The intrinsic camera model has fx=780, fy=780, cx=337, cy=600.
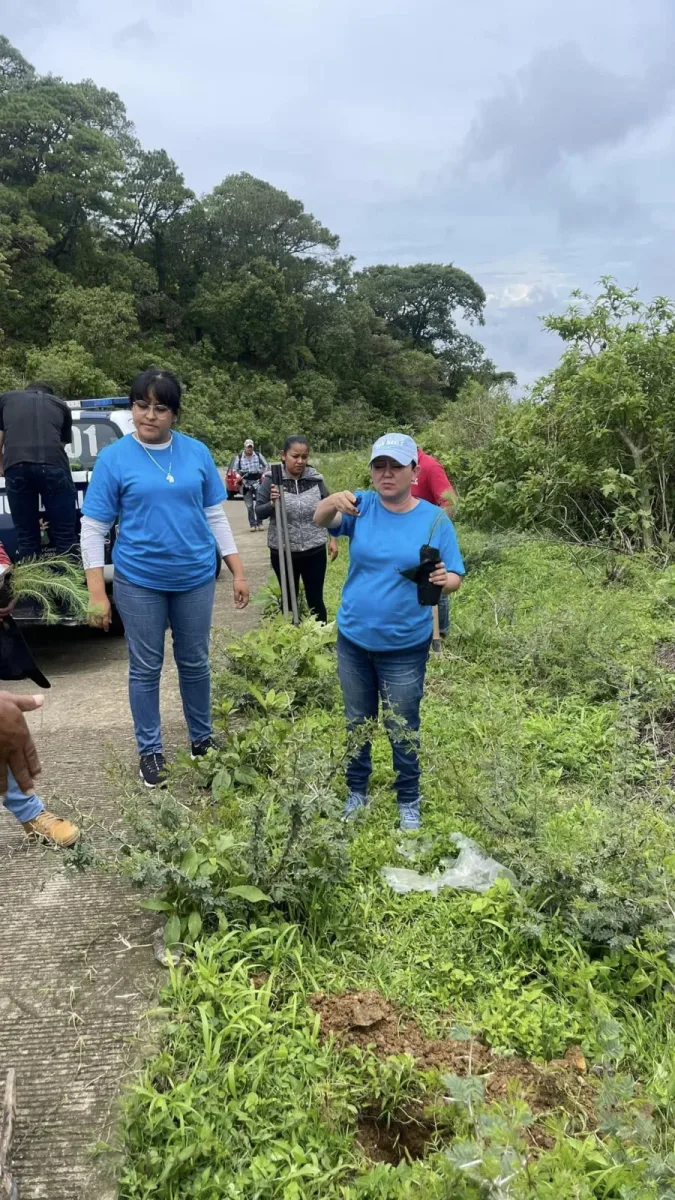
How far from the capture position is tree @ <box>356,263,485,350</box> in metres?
70.9

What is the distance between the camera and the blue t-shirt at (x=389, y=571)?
321 cm

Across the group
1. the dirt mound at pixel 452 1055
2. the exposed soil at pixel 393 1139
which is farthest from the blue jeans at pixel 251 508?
the exposed soil at pixel 393 1139

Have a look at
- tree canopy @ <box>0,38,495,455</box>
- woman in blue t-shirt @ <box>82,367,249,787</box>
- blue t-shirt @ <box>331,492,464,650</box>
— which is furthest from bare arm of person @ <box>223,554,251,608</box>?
tree canopy @ <box>0,38,495,455</box>

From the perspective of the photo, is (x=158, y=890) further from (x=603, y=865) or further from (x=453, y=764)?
(x=603, y=865)

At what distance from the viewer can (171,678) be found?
561cm

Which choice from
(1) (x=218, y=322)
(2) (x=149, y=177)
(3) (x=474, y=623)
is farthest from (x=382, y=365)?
(3) (x=474, y=623)

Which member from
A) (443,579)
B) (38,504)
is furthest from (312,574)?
(443,579)

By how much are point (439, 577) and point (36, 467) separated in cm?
332

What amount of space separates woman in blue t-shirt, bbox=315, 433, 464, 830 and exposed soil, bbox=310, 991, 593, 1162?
0.91 meters

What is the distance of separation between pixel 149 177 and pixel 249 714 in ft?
170

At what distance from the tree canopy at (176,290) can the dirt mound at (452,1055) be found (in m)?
29.2

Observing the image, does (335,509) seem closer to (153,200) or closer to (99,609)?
(99,609)

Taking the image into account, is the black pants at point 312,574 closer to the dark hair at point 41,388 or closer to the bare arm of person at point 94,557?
the dark hair at point 41,388

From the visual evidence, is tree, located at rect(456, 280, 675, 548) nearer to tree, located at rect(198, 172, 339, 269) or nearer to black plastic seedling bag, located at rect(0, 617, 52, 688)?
black plastic seedling bag, located at rect(0, 617, 52, 688)
